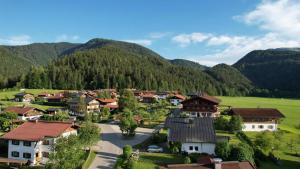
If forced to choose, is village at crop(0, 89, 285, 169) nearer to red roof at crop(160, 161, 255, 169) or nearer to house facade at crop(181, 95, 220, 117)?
red roof at crop(160, 161, 255, 169)

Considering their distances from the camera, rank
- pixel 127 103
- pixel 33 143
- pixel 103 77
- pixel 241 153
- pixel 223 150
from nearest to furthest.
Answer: pixel 241 153 < pixel 223 150 < pixel 33 143 < pixel 127 103 < pixel 103 77

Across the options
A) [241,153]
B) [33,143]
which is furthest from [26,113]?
[241,153]

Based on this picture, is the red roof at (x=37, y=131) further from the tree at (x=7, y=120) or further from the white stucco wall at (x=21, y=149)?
the tree at (x=7, y=120)

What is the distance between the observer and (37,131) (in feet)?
145

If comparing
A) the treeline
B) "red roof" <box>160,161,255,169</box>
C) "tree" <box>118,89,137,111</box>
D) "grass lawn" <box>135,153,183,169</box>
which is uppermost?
the treeline

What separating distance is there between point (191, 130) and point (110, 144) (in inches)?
459

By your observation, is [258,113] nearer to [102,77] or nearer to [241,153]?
[241,153]

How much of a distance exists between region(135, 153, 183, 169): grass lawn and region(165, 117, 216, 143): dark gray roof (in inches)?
118

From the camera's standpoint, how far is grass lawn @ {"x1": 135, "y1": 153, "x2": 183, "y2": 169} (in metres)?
37.6

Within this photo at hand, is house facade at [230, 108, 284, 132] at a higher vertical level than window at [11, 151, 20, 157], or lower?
higher

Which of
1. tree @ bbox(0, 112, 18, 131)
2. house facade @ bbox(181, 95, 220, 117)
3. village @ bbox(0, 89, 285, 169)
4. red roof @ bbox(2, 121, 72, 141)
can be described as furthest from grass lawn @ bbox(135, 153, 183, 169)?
house facade @ bbox(181, 95, 220, 117)

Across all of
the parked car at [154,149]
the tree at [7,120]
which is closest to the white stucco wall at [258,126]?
the parked car at [154,149]

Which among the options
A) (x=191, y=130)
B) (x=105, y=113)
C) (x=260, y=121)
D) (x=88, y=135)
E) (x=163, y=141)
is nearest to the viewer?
(x=88, y=135)

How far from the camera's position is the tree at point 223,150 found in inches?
1601
